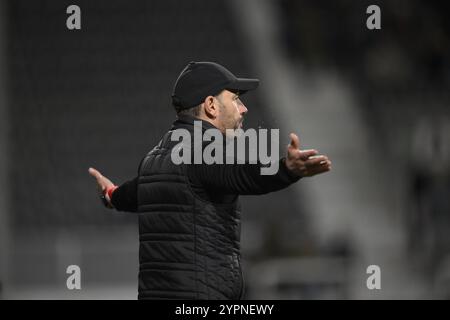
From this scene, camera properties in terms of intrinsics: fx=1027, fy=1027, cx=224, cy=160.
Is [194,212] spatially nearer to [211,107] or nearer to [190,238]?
[190,238]

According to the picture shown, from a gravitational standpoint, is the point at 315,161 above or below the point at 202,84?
below

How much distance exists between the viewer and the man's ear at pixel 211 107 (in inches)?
124

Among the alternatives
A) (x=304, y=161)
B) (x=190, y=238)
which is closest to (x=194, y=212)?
(x=190, y=238)

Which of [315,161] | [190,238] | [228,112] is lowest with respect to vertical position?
[190,238]

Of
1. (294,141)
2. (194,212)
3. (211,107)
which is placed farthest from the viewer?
(211,107)

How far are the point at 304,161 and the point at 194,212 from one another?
443mm

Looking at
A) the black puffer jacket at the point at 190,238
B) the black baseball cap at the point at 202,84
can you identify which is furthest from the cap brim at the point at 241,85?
the black puffer jacket at the point at 190,238

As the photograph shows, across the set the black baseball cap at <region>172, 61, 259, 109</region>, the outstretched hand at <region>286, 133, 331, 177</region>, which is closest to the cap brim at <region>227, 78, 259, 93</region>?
the black baseball cap at <region>172, 61, 259, 109</region>

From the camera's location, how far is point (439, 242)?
956 centimetres

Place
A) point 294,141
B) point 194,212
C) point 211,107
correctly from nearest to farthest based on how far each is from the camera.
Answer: point 294,141 < point 194,212 < point 211,107

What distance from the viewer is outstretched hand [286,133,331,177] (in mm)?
2746

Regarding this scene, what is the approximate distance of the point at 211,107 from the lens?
3.16 metres

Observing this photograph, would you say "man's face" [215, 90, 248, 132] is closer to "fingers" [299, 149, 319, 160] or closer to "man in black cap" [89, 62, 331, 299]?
"man in black cap" [89, 62, 331, 299]
